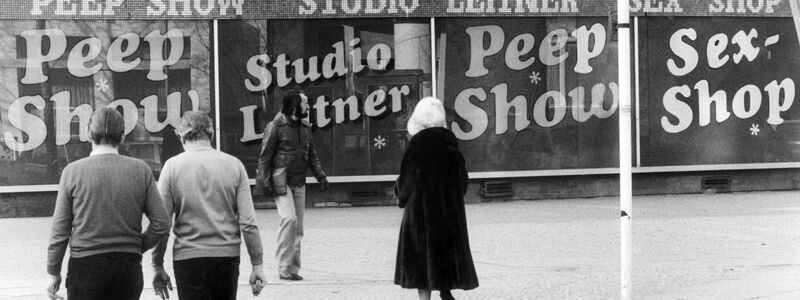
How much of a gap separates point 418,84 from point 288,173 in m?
7.77

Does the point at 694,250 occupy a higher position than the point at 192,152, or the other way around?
the point at 192,152

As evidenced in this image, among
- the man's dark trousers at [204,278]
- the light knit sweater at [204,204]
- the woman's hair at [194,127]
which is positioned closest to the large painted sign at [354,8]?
the woman's hair at [194,127]

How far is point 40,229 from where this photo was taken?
15.6 meters

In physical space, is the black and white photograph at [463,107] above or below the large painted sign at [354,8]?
below

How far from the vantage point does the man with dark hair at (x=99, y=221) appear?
19.3 ft

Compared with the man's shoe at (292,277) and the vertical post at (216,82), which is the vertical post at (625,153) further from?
the vertical post at (216,82)

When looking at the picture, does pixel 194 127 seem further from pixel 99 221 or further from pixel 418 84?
pixel 418 84

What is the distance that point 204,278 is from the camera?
6285 millimetres

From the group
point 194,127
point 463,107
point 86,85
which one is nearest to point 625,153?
point 194,127

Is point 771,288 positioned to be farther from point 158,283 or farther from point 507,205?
point 507,205

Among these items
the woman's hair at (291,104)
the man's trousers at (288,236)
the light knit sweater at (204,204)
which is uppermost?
the woman's hair at (291,104)

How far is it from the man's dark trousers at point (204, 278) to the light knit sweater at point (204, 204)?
3 centimetres

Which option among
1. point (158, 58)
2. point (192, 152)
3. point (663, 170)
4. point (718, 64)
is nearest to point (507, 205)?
point (663, 170)

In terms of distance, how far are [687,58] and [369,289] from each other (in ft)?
35.1
